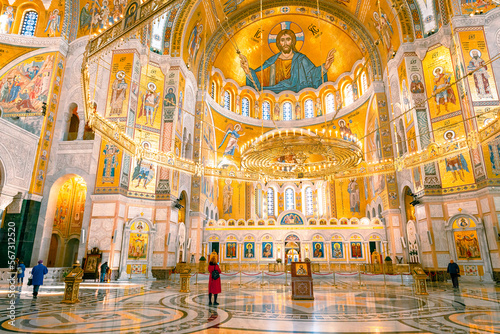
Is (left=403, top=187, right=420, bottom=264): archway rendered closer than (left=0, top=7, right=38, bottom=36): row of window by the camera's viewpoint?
Yes

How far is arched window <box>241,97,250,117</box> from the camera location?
28.8m

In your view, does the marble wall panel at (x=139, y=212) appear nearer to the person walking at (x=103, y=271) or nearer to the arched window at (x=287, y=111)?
the person walking at (x=103, y=271)

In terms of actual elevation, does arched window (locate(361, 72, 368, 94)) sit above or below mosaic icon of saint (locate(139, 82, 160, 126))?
above

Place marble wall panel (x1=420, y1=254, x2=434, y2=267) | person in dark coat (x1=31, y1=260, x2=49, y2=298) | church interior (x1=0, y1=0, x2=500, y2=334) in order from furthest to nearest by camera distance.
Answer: marble wall panel (x1=420, y1=254, x2=434, y2=267), person in dark coat (x1=31, y1=260, x2=49, y2=298), church interior (x1=0, y1=0, x2=500, y2=334)

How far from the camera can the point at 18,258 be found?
13898 millimetres

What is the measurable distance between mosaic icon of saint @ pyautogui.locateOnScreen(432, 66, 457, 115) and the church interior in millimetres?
63

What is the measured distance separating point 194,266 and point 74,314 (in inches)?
506

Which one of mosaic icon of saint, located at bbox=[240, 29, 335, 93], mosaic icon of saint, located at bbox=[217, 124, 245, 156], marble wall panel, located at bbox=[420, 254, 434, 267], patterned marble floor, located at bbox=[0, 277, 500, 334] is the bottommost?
patterned marble floor, located at bbox=[0, 277, 500, 334]

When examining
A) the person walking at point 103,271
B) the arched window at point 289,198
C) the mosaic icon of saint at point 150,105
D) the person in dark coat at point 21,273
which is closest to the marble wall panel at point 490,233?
the arched window at point 289,198

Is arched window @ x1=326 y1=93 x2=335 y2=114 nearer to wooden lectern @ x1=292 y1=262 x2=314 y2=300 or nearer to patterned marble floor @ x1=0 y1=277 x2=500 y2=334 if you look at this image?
wooden lectern @ x1=292 y1=262 x2=314 y2=300

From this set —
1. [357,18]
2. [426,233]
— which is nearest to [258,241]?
[426,233]

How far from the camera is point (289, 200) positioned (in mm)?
28453

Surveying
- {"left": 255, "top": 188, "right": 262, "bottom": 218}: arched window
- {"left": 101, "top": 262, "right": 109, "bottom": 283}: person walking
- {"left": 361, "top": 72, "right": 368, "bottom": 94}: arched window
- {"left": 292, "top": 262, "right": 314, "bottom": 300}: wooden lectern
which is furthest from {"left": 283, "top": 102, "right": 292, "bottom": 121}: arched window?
{"left": 292, "top": 262, "right": 314, "bottom": 300}: wooden lectern

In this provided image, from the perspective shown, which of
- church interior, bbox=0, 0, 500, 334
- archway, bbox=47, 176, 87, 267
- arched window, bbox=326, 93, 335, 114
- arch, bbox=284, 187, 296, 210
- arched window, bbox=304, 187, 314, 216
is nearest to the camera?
church interior, bbox=0, 0, 500, 334
